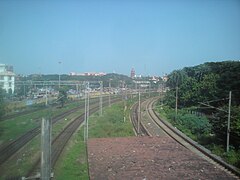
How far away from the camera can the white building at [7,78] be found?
6.76 m

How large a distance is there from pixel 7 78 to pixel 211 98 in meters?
16.8

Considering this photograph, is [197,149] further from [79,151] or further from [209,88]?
[209,88]

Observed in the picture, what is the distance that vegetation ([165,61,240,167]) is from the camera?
37.7 feet

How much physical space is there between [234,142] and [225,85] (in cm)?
1077

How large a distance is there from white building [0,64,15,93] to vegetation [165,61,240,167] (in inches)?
276

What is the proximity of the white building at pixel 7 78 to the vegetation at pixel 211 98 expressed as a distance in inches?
276

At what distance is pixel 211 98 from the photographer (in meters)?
21.3

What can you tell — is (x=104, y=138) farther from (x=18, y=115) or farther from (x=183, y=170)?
(x=183, y=170)

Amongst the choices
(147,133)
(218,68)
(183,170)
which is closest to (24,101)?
(183,170)

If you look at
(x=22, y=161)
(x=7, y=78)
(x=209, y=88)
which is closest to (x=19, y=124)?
(x=22, y=161)

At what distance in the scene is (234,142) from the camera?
11.0 metres

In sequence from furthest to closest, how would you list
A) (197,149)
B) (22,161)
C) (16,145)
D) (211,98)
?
(211,98) < (197,149) < (16,145) < (22,161)

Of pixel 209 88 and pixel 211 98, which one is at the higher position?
pixel 209 88

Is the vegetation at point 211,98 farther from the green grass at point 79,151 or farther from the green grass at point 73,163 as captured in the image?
the green grass at point 73,163
